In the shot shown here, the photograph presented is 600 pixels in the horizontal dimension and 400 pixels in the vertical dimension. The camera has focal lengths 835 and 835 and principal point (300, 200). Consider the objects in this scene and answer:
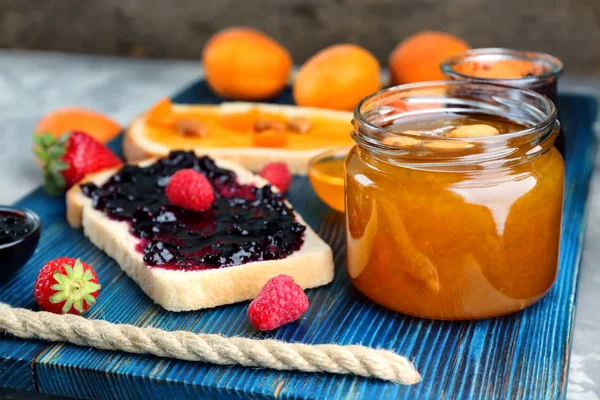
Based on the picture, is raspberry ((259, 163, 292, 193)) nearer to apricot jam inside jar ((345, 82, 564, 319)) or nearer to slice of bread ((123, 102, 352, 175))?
slice of bread ((123, 102, 352, 175))

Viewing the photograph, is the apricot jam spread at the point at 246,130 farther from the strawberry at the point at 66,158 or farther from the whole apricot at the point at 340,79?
the strawberry at the point at 66,158

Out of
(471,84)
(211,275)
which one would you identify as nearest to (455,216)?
(471,84)

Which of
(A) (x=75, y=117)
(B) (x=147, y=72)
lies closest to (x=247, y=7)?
(B) (x=147, y=72)

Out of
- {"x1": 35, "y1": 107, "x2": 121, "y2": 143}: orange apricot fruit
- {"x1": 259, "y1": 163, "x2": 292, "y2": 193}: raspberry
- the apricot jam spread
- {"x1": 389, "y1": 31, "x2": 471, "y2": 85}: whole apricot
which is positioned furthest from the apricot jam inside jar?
{"x1": 35, "y1": 107, "x2": 121, "y2": 143}: orange apricot fruit

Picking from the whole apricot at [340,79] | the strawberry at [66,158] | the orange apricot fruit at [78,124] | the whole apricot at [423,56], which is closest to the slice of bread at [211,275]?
the strawberry at [66,158]

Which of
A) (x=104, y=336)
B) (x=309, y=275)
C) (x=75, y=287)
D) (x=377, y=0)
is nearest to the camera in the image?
(x=104, y=336)

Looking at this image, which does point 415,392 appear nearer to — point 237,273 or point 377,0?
point 237,273

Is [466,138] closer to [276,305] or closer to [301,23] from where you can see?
[276,305]
